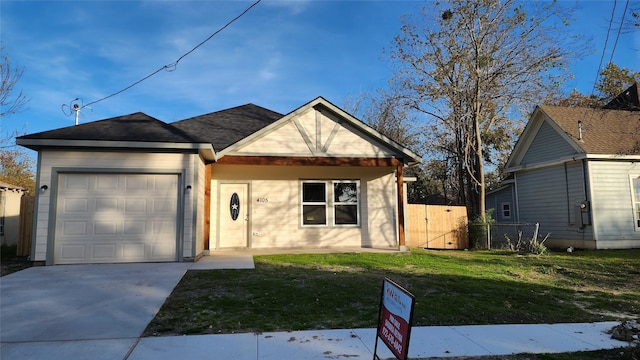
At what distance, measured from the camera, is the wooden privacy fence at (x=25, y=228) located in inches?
444

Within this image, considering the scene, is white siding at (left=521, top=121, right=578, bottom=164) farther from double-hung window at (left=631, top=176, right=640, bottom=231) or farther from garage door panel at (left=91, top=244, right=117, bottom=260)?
garage door panel at (left=91, top=244, right=117, bottom=260)

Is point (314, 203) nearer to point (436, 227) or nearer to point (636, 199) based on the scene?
point (436, 227)

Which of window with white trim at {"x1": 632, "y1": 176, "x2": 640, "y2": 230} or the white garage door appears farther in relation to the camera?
window with white trim at {"x1": 632, "y1": 176, "x2": 640, "y2": 230}

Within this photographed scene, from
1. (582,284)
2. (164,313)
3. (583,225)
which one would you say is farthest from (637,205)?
(164,313)

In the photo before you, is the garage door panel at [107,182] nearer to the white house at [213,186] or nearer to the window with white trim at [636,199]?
the white house at [213,186]

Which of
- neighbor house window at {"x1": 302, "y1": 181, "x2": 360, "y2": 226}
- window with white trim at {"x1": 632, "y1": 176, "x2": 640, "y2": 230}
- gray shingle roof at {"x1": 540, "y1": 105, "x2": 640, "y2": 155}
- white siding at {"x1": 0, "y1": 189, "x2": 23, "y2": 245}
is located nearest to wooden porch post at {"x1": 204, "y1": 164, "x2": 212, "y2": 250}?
neighbor house window at {"x1": 302, "y1": 181, "x2": 360, "y2": 226}

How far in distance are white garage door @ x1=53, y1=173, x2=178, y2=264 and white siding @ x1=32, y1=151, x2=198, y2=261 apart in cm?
21

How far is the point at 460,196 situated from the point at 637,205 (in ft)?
46.8

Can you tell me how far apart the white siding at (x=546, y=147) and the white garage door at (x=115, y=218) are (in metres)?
14.6

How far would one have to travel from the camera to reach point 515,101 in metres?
18.2

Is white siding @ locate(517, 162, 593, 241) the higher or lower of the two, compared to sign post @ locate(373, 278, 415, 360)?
higher

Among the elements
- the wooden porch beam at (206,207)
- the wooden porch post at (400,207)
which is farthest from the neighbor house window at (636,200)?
the wooden porch beam at (206,207)

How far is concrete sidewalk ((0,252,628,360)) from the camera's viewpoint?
13.8 feet

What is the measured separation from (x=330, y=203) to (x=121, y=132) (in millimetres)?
6860
